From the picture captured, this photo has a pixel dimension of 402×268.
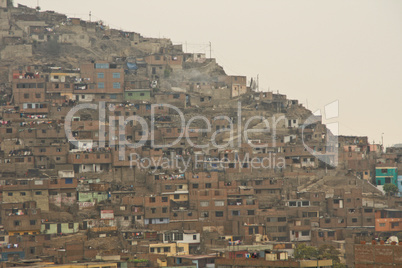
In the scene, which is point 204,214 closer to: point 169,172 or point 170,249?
point 169,172

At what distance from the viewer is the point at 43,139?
54.6 meters

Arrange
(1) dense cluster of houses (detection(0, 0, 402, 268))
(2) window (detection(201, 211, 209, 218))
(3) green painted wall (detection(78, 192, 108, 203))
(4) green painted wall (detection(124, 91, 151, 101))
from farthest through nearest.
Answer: (4) green painted wall (detection(124, 91, 151, 101)) → (3) green painted wall (detection(78, 192, 108, 203)) → (2) window (detection(201, 211, 209, 218)) → (1) dense cluster of houses (detection(0, 0, 402, 268))

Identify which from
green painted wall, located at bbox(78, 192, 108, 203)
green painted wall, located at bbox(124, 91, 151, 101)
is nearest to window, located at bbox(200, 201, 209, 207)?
green painted wall, located at bbox(78, 192, 108, 203)

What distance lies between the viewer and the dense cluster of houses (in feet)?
149

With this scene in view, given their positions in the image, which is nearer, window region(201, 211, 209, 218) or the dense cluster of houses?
the dense cluster of houses

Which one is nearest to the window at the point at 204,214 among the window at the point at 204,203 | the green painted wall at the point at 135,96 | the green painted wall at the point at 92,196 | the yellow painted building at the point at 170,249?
the window at the point at 204,203

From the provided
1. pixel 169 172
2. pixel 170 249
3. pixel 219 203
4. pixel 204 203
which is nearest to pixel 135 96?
pixel 169 172

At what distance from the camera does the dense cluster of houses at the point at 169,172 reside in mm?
45312

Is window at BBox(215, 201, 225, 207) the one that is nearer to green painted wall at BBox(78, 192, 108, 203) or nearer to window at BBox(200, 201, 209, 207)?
window at BBox(200, 201, 209, 207)

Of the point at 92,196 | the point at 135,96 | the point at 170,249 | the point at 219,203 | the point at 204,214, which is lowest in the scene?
the point at 170,249

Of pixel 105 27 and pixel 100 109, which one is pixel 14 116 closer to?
pixel 100 109

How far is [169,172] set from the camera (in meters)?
53.4

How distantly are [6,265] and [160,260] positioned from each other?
5724mm

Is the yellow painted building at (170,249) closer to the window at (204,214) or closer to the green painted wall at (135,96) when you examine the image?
the window at (204,214)
